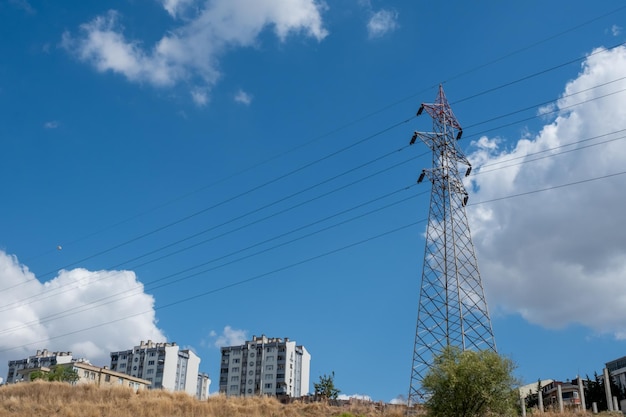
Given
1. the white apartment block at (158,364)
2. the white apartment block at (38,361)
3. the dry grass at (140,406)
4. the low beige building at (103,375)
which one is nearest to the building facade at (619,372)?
the dry grass at (140,406)

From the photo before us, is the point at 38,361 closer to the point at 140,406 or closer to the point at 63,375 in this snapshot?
the point at 63,375

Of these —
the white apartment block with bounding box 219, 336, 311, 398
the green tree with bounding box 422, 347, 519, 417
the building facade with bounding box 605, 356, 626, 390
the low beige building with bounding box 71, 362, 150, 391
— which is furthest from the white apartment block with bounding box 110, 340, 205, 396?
the green tree with bounding box 422, 347, 519, 417

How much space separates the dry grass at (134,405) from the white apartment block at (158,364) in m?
104

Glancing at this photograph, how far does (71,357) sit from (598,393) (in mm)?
127227

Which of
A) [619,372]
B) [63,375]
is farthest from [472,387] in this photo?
[619,372]

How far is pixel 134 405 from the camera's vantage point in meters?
49.2

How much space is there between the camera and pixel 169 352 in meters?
158

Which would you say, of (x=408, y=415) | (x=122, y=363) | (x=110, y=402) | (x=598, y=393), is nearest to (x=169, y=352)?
(x=122, y=363)

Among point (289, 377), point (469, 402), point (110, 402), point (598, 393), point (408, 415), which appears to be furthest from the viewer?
point (289, 377)

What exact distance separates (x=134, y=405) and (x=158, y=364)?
114 meters

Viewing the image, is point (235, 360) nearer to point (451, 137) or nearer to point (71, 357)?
point (71, 357)

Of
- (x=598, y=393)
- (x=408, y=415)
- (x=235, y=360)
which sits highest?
(x=235, y=360)

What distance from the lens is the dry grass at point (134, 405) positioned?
4694cm

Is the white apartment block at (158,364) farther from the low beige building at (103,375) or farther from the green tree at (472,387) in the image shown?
the green tree at (472,387)
